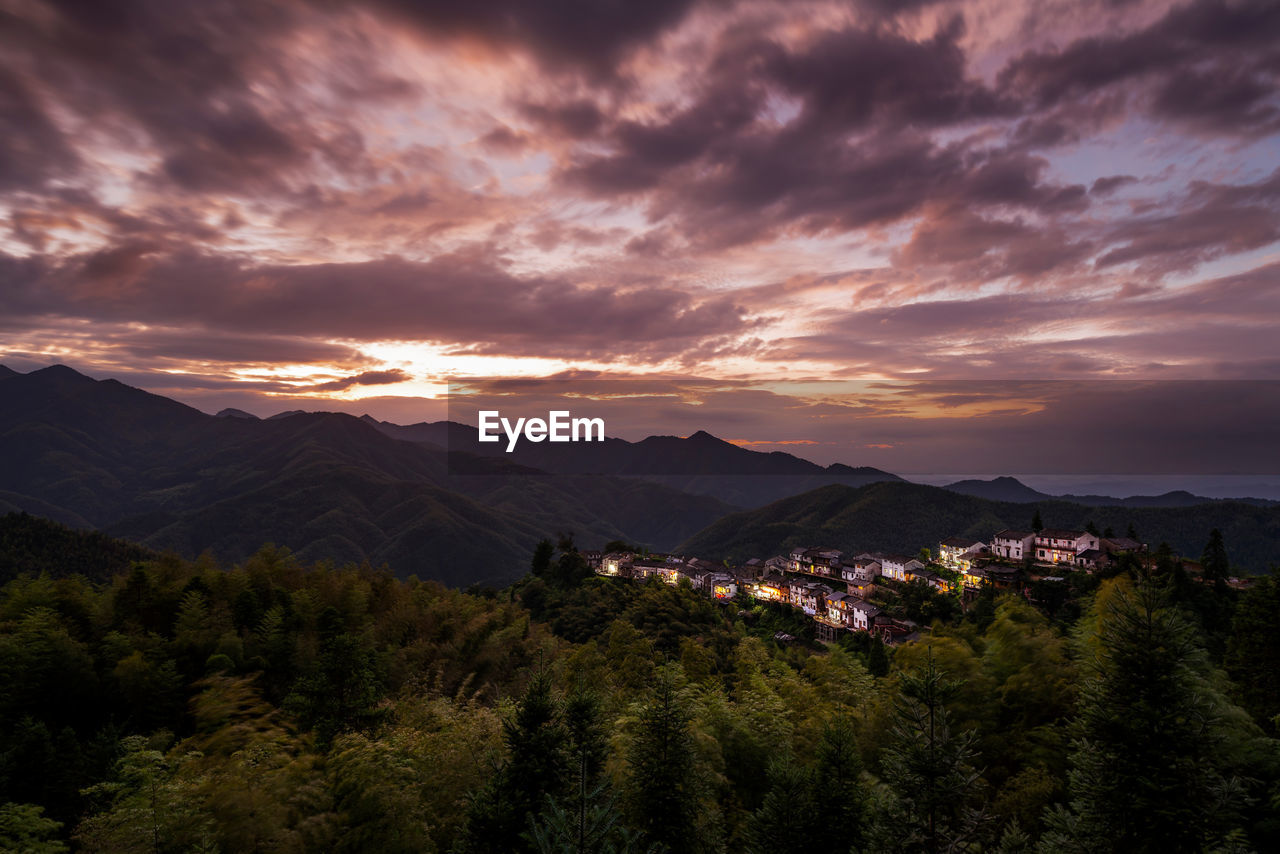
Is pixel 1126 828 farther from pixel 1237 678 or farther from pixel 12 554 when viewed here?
pixel 12 554

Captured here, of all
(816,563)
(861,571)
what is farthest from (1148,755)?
(816,563)

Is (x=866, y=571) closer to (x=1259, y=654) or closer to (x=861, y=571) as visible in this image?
(x=861, y=571)

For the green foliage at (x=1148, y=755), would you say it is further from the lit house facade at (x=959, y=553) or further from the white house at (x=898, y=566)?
the white house at (x=898, y=566)

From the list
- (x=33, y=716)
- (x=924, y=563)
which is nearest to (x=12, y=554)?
(x=33, y=716)

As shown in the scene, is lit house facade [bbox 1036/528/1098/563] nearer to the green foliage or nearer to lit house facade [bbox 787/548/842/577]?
lit house facade [bbox 787/548/842/577]

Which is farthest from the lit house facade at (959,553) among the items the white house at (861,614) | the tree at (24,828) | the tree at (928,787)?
the tree at (24,828)

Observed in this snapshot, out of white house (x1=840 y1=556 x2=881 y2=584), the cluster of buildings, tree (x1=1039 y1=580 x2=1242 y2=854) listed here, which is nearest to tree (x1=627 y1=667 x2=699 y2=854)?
tree (x1=1039 y1=580 x2=1242 y2=854)
